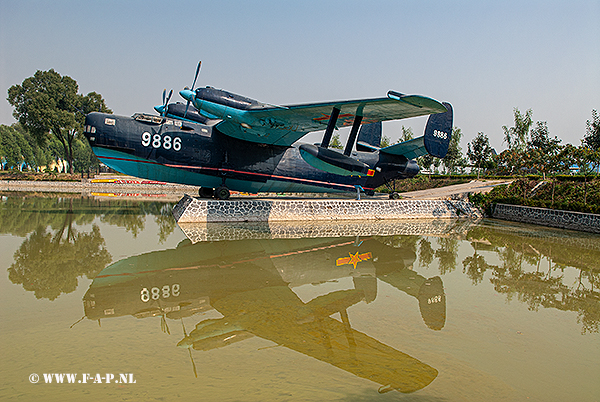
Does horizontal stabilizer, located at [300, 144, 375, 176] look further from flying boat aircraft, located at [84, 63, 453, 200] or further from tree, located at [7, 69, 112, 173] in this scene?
tree, located at [7, 69, 112, 173]

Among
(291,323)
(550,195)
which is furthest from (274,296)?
(550,195)

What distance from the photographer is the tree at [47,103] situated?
40500 millimetres

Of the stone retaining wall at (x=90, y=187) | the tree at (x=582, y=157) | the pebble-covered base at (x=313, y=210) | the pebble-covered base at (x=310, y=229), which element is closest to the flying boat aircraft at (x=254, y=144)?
the pebble-covered base at (x=313, y=210)

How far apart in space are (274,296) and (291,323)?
119 cm

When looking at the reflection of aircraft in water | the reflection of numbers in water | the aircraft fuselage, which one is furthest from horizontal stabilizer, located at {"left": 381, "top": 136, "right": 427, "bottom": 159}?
the reflection of numbers in water

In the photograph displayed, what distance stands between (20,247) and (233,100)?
26.3ft

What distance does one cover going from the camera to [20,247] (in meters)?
8.92

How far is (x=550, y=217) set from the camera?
1748 centimetres

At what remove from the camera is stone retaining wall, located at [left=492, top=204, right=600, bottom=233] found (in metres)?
15.6

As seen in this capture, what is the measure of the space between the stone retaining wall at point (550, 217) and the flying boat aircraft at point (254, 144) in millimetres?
6182

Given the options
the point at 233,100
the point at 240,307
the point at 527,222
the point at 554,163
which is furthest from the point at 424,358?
the point at 554,163

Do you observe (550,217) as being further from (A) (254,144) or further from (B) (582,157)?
(A) (254,144)

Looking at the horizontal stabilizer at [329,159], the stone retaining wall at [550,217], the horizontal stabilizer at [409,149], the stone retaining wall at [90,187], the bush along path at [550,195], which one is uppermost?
the horizontal stabilizer at [409,149]

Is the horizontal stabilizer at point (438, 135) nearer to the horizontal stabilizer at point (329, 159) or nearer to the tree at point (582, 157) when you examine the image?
the horizontal stabilizer at point (329, 159)
